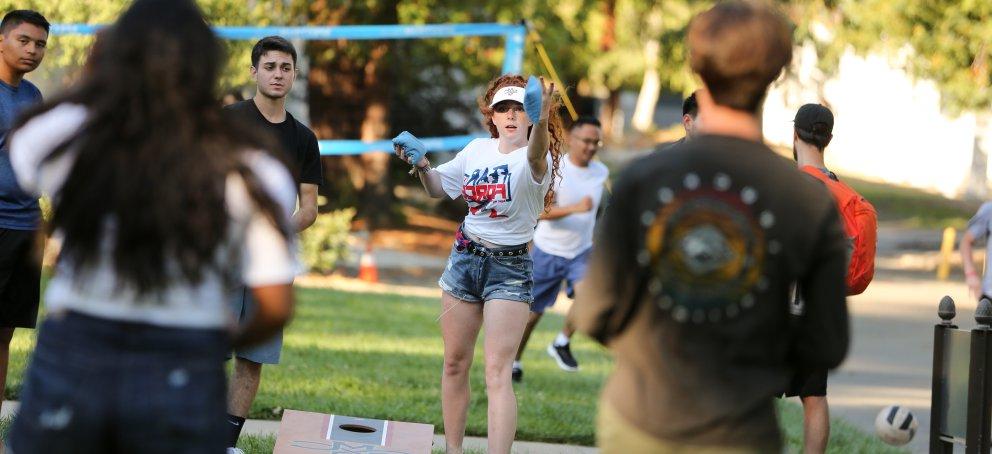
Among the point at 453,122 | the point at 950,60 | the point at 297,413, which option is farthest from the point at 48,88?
the point at 950,60

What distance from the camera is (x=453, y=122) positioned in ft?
84.5

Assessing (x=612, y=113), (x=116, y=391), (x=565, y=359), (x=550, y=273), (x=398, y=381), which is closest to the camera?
(x=116, y=391)

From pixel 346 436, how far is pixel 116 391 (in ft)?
11.6

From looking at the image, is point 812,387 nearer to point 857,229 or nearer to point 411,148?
point 857,229

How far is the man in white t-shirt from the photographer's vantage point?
10164 mm

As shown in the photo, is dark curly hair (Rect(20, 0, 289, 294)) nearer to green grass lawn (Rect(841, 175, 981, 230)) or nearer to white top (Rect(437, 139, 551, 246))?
white top (Rect(437, 139, 551, 246))

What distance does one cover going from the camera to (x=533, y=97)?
5355mm

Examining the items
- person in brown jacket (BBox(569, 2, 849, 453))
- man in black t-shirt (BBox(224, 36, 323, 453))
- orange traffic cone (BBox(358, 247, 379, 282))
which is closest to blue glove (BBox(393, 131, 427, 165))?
man in black t-shirt (BBox(224, 36, 323, 453))

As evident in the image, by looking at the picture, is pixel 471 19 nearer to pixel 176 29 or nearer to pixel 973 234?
pixel 973 234

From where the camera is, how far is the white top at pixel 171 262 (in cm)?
289

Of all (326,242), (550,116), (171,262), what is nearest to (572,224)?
(550,116)

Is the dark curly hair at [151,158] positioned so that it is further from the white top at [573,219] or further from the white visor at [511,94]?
the white top at [573,219]

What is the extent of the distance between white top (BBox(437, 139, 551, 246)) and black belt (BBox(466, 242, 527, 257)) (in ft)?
0.11

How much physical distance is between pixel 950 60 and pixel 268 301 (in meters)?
22.1
